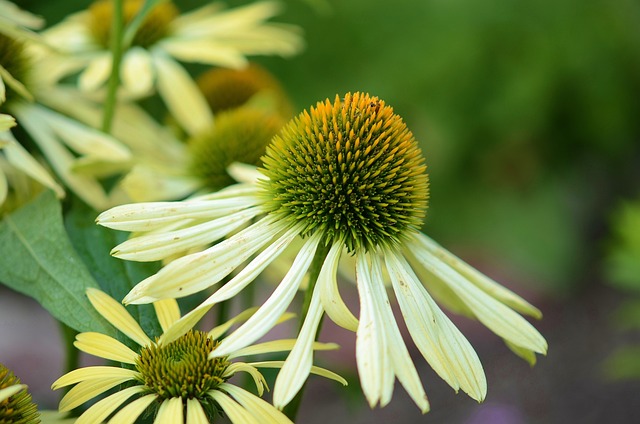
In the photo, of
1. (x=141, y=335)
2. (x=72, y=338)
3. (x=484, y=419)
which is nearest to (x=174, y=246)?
(x=141, y=335)

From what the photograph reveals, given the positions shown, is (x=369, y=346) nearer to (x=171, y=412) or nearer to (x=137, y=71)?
(x=171, y=412)


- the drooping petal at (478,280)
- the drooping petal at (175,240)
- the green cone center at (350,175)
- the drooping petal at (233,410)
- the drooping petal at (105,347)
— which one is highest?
the green cone center at (350,175)

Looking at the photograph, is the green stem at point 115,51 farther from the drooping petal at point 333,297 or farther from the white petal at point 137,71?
the drooping petal at point 333,297

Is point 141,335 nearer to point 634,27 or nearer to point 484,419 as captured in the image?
point 484,419

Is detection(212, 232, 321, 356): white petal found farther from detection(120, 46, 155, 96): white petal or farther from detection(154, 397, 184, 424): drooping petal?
detection(120, 46, 155, 96): white petal

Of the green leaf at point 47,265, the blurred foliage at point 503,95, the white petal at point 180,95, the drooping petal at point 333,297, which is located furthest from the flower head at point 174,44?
the blurred foliage at point 503,95

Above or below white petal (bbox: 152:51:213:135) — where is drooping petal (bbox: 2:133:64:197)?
below

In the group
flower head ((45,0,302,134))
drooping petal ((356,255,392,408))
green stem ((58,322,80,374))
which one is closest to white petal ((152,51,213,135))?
flower head ((45,0,302,134))

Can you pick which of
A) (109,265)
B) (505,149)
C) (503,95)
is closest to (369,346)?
(109,265)
